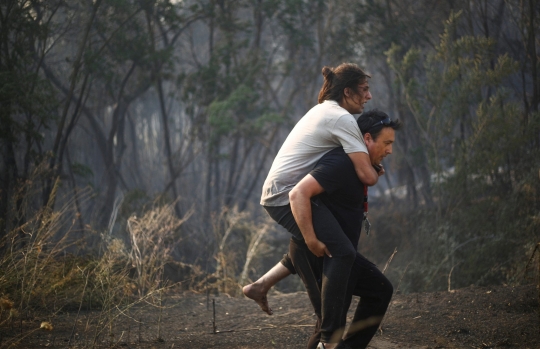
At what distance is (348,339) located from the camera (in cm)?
360

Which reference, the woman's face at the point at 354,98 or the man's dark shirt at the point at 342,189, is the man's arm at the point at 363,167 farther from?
the woman's face at the point at 354,98

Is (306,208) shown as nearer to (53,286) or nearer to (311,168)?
(311,168)

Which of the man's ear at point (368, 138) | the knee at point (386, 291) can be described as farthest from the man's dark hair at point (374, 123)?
the knee at point (386, 291)

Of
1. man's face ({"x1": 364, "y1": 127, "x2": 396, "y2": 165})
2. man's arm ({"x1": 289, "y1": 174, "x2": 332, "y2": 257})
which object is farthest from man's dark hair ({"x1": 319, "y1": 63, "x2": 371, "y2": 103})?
man's arm ({"x1": 289, "y1": 174, "x2": 332, "y2": 257})

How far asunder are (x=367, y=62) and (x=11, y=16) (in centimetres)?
947

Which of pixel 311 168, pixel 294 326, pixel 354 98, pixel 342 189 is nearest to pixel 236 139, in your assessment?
pixel 294 326

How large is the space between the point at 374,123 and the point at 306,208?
27.0 inches

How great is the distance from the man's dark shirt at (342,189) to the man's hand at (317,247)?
22cm

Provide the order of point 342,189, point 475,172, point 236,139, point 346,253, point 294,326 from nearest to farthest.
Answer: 1. point 346,253
2. point 342,189
3. point 294,326
4. point 475,172
5. point 236,139

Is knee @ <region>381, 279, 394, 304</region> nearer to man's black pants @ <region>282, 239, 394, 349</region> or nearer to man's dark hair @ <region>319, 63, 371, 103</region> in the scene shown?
man's black pants @ <region>282, 239, 394, 349</region>

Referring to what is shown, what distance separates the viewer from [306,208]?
344 cm

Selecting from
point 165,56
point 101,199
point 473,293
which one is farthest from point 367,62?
point 473,293

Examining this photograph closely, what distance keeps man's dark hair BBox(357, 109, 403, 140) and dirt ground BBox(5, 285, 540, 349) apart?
1.56 meters

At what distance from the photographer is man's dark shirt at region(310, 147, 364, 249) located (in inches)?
138
